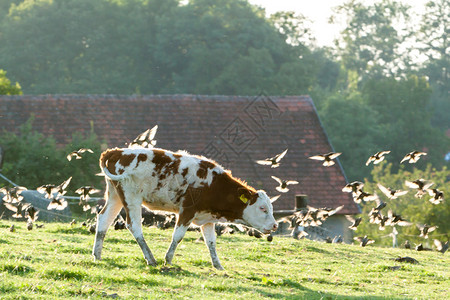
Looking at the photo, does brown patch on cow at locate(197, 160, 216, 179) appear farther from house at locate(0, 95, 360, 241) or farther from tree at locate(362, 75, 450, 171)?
tree at locate(362, 75, 450, 171)

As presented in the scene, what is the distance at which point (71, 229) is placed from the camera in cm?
1883

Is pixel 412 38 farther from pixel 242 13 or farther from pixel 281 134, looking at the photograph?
pixel 281 134

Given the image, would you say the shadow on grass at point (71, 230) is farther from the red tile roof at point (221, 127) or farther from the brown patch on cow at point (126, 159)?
the red tile roof at point (221, 127)

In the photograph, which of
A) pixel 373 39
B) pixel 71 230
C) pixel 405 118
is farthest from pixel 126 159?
pixel 373 39

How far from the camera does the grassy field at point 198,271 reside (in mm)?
11234

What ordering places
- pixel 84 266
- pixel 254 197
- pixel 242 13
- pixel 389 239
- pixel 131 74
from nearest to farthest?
pixel 84 266
pixel 254 197
pixel 389 239
pixel 131 74
pixel 242 13

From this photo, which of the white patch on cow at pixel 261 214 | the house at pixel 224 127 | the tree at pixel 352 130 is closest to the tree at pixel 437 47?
the tree at pixel 352 130

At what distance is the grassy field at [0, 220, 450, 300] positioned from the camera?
1123cm

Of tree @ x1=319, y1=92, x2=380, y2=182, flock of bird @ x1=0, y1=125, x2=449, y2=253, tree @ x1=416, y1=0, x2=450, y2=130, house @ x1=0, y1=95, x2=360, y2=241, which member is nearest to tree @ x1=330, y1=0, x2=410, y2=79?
tree @ x1=416, y1=0, x2=450, y2=130

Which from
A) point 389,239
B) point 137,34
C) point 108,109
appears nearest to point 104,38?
point 137,34

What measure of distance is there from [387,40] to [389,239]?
55158 millimetres

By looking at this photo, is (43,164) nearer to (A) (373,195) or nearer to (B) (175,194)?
(A) (373,195)

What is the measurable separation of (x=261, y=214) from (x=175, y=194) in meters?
1.53

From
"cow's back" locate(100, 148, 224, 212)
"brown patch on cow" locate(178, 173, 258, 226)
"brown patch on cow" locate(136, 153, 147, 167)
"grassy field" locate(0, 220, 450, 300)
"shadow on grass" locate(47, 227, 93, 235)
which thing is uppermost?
"brown patch on cow" locate(136, 153, 147, 167)
